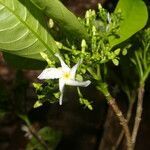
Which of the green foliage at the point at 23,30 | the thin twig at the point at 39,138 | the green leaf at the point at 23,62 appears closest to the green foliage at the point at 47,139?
the thin twig at the point at 39,138

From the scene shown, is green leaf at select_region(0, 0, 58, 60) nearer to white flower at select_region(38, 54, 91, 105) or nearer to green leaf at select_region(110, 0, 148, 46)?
white flower at select_region(38, 54, 91, 105)

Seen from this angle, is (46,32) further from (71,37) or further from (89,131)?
(89,131)

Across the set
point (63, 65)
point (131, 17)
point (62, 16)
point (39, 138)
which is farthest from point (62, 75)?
point (39, 138)

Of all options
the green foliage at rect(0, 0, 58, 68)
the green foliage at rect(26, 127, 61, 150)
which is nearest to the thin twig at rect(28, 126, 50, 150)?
the green foliage at rect(26, 127, 61, 150)

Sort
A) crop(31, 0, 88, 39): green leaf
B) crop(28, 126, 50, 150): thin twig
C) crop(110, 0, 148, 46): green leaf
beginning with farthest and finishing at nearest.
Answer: crop(28, 126, 50, 150): thin twig → crop(110, 0, 148, 46): green leaf → crop(31, 0, 88, 39): green leaf

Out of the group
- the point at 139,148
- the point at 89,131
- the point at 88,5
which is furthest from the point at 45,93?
the point at 88,5

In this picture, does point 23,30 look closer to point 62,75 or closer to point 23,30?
point 23,30
